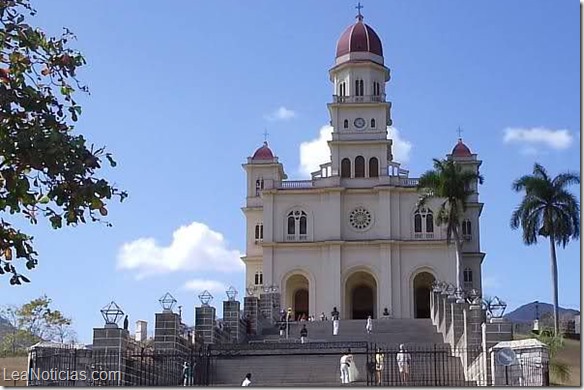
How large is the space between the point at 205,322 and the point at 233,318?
14.7 feet

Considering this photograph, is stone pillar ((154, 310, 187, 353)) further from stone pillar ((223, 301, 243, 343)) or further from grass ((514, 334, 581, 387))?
grass ((514, 334, 581, 387))

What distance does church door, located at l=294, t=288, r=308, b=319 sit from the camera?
58.0 m

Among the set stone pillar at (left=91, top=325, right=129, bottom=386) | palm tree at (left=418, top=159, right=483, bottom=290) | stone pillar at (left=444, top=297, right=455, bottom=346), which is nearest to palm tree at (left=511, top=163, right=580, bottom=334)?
palm tree at (left=418, top=159, right=483, bottom=290)

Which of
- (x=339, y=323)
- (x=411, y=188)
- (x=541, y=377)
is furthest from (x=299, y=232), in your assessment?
(x=541, y=377)

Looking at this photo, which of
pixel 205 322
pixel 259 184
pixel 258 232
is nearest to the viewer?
pixel 205 322

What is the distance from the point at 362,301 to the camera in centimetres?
5953

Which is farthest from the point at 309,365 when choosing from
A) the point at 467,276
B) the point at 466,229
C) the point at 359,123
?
the point at 359,123

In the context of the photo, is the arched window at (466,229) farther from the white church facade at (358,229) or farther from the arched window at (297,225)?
the arched window at (297,225)

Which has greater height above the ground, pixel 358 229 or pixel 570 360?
pixel 358 229

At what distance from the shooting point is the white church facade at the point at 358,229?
55.6 m

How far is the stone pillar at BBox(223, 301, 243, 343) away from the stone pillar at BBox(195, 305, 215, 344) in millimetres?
3688

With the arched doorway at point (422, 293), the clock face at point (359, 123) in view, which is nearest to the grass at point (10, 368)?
the arched doorway at point (422, 293)

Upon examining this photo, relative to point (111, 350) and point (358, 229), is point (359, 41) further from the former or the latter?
point (111, 350)

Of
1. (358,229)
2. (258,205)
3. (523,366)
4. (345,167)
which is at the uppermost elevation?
(345,167)
